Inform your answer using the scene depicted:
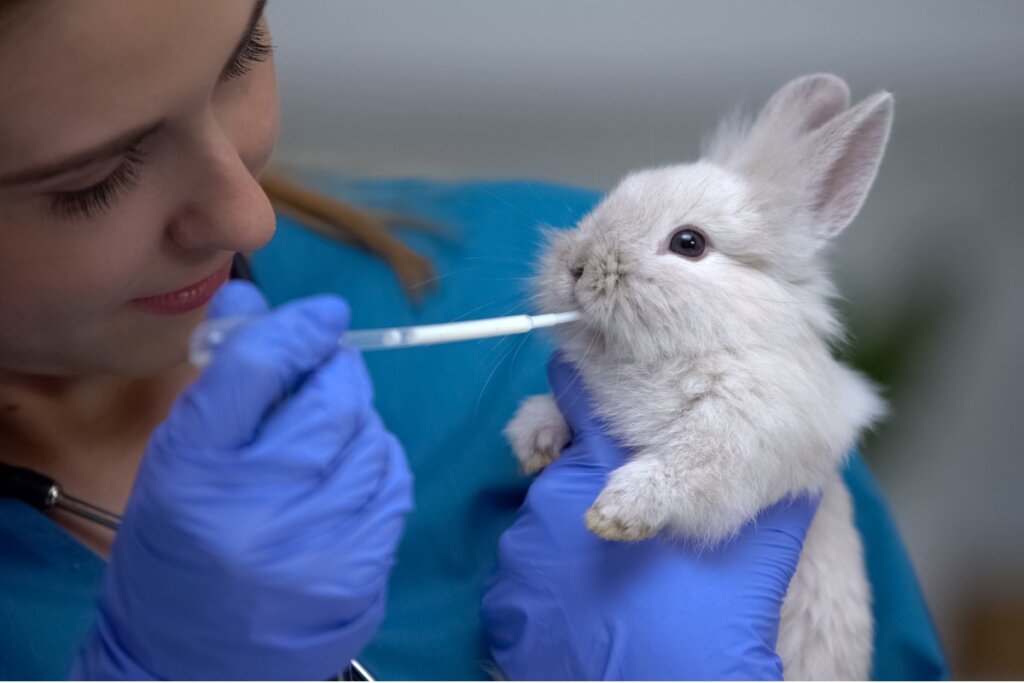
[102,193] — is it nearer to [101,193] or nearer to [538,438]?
[101,193]

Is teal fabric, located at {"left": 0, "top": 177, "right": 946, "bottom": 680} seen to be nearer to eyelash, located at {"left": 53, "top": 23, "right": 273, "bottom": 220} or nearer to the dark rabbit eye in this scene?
A: the dark rabbit eye

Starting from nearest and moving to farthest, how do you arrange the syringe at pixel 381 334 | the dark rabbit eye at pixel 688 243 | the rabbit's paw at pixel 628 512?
1. the syringe at pixel 381 334
2. the rabbit's paw at pixel 628 512
3. the dark rabbit eye at pixel 688 243

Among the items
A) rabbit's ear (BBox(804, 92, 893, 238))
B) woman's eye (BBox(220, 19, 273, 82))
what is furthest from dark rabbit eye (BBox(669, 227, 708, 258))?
woman's eye (BBox(220, 19, 273, 82))

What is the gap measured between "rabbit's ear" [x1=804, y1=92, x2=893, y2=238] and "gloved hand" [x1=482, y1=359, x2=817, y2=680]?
0.38 meters

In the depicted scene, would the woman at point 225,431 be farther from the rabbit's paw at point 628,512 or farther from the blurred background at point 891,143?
the blurred background at point 891,143

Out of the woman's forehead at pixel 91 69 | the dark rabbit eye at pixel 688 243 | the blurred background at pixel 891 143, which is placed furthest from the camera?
the blurred background at pixel 891 143

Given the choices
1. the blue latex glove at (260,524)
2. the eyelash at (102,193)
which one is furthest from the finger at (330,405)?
the eyelash at (102,193)

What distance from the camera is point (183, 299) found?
1.05m

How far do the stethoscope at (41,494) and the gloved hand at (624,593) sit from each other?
0.71 ft

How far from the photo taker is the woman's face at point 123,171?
75 cm

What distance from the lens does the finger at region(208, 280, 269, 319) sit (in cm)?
89

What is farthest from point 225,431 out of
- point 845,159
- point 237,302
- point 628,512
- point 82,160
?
point 845,159

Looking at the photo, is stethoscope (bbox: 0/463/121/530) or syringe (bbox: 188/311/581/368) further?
stethoscope (bbox: 0/463/121/530)

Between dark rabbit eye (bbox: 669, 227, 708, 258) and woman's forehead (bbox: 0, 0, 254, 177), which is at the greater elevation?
woman's forehead (bbox: 0, 0, 254, 177)
